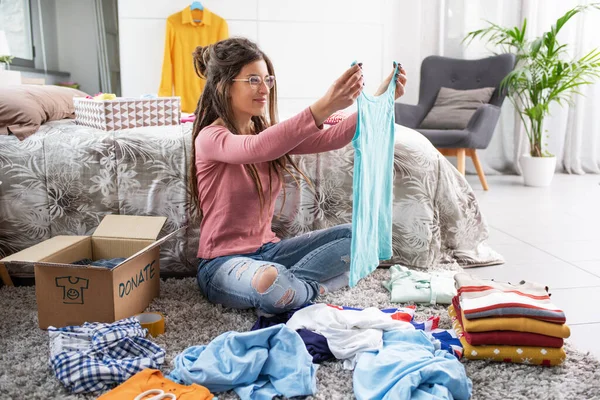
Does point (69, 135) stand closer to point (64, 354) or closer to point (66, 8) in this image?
point (64, 354)

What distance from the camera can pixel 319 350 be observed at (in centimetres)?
145

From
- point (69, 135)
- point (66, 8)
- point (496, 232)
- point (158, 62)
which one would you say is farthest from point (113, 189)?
point (66, 8)

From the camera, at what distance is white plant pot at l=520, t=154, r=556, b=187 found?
429 cm

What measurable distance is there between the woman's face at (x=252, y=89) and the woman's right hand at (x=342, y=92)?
0.34 metres

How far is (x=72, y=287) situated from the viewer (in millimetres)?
1582

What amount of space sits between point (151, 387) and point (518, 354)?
89cm

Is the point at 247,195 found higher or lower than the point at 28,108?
A: lower

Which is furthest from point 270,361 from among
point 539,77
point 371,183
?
point 539,77

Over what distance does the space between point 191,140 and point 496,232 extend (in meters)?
1.67

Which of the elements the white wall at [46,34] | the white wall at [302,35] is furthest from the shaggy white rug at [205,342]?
the white wall at [46,34]

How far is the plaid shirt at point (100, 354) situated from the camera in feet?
4.25

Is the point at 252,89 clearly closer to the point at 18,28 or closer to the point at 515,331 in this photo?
the point at 515,331

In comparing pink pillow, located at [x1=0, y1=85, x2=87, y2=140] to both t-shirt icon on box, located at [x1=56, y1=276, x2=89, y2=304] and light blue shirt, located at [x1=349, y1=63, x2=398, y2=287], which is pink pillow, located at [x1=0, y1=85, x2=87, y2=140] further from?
light blue shirt, located at [x1=349, y1=63, x2=398, y2=287]

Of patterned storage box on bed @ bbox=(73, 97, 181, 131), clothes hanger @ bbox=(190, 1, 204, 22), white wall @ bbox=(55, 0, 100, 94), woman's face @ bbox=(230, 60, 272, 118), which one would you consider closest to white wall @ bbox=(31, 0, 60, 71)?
white wall @ bbox=(55, 0, 100, 94)
